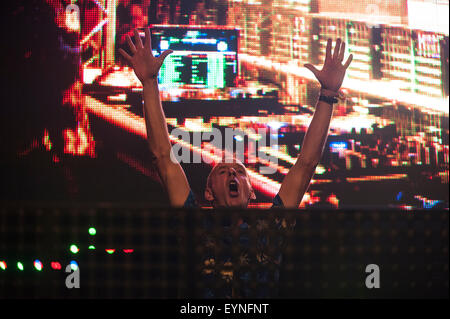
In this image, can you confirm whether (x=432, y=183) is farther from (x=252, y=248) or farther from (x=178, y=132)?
(x=252, y=248)

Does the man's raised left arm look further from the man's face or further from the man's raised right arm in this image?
the man's raised right arm

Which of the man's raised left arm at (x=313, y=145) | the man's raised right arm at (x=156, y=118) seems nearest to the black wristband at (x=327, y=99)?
the man's raised left arm at (x=313, y=145)

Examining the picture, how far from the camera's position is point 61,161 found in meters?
3.14

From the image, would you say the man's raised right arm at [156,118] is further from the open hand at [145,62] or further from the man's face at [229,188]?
the man's face at [229,188]

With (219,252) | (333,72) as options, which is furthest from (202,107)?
(219,252)

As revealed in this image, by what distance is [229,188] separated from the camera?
5.95 feet

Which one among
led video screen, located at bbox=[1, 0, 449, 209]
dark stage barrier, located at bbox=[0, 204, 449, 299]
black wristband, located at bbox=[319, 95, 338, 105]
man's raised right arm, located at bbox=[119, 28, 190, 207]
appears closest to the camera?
dark stage barrier, located at bbox=[0, 204, 449, 299]

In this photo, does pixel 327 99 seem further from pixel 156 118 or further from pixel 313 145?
pixel 156 118

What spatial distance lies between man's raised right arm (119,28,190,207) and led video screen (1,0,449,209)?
1288 millimetres

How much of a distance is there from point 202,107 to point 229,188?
1.50m

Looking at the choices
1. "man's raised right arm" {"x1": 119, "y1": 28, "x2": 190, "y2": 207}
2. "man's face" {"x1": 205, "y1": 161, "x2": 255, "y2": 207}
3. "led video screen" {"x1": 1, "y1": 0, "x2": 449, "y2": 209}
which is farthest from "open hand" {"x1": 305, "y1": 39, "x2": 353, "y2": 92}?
"led video screen" {"x1": 1, "y1": 0, "x2": 449, "y2": 209}

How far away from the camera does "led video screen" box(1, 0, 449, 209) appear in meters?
3.15

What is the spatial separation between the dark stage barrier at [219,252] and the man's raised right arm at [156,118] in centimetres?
90
